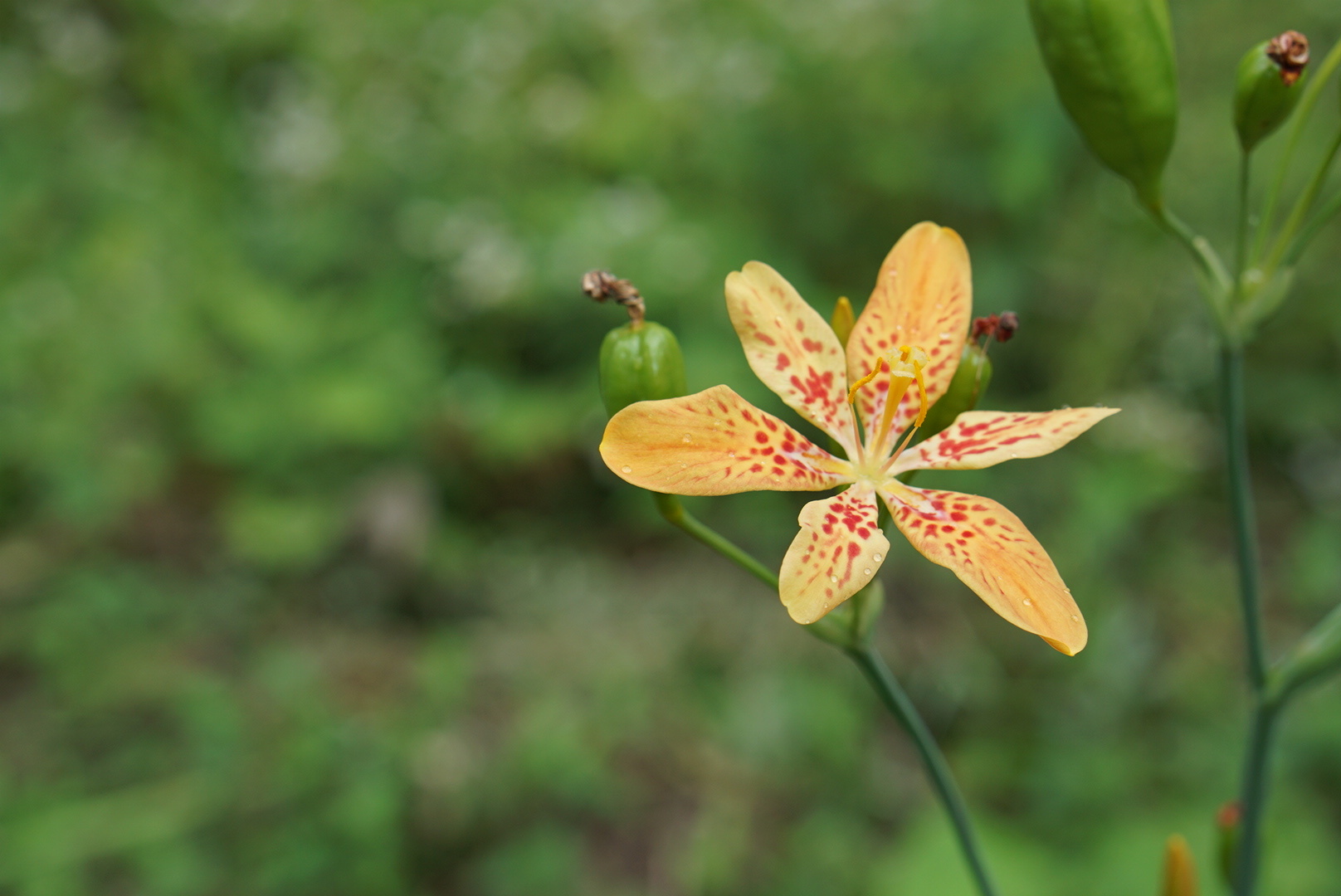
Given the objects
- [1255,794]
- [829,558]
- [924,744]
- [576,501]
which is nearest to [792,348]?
[829,558]

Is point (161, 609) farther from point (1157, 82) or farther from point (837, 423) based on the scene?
point (1157, 82)

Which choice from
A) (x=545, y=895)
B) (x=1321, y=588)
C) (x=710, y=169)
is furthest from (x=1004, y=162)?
(x=545, y=895)

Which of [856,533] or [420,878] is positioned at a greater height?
[856,533]

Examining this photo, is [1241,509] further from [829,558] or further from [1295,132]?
[829,558]

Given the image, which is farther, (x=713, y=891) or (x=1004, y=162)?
(x=1004, y=162)

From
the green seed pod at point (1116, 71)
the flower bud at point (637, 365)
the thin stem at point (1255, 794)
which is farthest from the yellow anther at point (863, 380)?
the thin stem at point (1255, 794)

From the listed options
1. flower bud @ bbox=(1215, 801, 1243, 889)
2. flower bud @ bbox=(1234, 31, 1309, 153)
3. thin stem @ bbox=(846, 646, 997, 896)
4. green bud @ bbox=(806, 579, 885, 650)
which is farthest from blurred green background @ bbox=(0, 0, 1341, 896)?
flower bud @ bbox=(1234, 31, 1309, 153)

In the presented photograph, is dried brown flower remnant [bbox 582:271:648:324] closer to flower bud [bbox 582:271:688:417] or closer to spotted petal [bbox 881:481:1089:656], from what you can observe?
flower bud [bbox 582:271:688:417]
